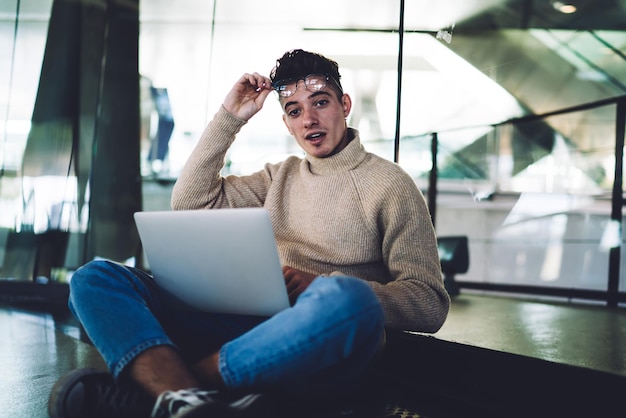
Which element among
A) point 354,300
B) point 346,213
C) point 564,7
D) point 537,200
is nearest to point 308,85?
point 346,213

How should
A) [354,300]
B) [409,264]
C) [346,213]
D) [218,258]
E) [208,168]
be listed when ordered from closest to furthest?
[354,300] → [218,258] → [409,264] → [346,213] → [208,168]

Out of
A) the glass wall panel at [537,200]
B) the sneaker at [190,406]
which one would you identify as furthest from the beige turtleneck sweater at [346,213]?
the glass wall panel at [537,200]

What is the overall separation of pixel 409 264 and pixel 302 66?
0.69m

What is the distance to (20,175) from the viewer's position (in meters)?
4.08

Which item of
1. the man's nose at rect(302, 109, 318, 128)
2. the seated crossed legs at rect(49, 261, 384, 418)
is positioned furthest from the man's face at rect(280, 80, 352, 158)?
the seated crossed legs at rect(49, 261, 384, 418)

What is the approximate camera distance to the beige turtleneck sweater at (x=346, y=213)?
1390 mm

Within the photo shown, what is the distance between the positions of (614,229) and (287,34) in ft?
9.09

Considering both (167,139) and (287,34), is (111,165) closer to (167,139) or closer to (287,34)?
(167,139)

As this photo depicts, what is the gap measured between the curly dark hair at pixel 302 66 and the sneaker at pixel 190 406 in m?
1.00

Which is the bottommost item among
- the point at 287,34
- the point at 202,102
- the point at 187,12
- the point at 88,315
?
the point at 88,315

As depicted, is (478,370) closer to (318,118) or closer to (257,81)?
(318,118)

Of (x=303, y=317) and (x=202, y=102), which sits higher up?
Result: (x=202, y=102)

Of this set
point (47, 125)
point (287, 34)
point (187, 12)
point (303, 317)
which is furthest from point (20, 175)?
point (303, 317)

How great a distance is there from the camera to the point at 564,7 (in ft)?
18.2
